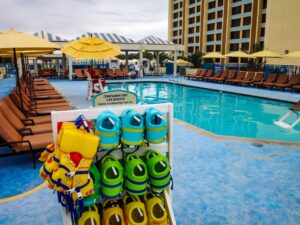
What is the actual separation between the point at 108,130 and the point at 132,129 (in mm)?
186

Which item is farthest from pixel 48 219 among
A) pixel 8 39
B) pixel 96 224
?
pixel 8 39

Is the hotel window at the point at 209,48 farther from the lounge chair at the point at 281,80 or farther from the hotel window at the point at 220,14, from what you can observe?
the lounge chair at the point at 281,80

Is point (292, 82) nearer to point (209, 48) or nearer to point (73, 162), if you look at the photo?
point (73, 162)

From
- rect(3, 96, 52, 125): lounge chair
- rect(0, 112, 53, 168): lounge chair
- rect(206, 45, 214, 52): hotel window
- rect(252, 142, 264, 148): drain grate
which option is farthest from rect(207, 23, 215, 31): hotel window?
rect(0, 112, 53, 168): lounge chair

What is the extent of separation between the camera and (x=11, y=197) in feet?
11.5

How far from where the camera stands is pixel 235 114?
34.1 ft

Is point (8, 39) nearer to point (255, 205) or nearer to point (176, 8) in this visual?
point (255, 205)

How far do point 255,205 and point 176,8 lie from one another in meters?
71.6

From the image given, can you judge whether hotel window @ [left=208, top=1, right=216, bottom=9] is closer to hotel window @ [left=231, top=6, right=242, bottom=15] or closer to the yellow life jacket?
hotel window @ [left=231, top=6, right=242, bottom=15]

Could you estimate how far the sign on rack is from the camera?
2275 mm

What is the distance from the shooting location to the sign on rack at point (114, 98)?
7.47 ft

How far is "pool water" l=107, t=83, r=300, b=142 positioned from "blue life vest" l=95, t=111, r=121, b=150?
19.9 feet

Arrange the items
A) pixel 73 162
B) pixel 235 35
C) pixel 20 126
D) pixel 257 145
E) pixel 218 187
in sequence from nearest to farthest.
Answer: pixel 73 162 → pixel 218 187 → pixel 20 126 → pixel 257 145 → pixel 235 35

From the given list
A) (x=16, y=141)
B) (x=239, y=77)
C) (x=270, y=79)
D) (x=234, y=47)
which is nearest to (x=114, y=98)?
(x=16, y=141)
